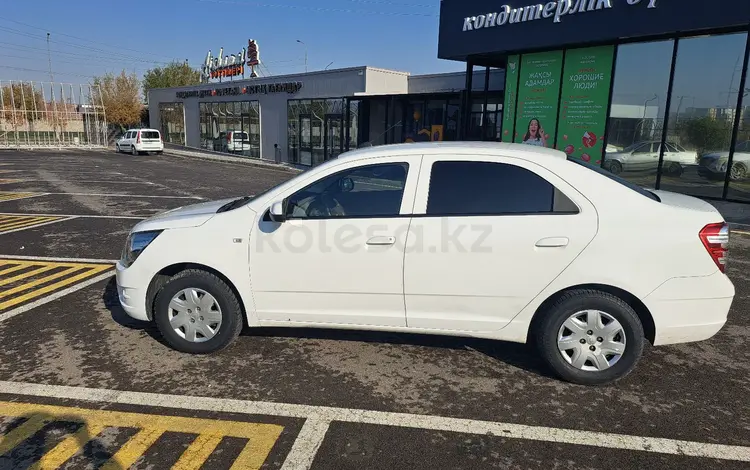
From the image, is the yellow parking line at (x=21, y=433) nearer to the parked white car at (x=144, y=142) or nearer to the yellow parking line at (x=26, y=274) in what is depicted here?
the yellow parking line at (x=26, y=274)

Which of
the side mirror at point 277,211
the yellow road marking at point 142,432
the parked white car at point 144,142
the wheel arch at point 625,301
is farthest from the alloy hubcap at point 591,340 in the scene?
the parked white car at point 144,142

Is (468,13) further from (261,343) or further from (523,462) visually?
(523,462)

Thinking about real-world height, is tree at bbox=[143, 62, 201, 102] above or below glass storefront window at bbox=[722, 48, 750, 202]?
above

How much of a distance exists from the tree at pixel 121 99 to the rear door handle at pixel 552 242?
5671cm

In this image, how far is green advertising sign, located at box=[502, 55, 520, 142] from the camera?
15.0 metres

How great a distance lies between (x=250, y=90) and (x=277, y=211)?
27021mm

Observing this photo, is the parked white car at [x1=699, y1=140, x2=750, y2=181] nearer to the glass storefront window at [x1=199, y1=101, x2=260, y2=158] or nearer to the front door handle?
the front door handle

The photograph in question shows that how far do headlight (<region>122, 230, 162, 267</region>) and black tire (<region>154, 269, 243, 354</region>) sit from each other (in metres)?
0.38

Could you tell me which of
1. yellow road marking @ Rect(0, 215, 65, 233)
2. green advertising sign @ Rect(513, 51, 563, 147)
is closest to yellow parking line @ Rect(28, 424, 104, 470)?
yellow road marking @ Rect(0, 215, 65, 233)

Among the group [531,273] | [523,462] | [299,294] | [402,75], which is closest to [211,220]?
[299,294]

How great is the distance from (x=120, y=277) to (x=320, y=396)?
79.5 inches

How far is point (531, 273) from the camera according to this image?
356cm

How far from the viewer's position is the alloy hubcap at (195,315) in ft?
13.2

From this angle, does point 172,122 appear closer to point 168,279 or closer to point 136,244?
point 136,244
